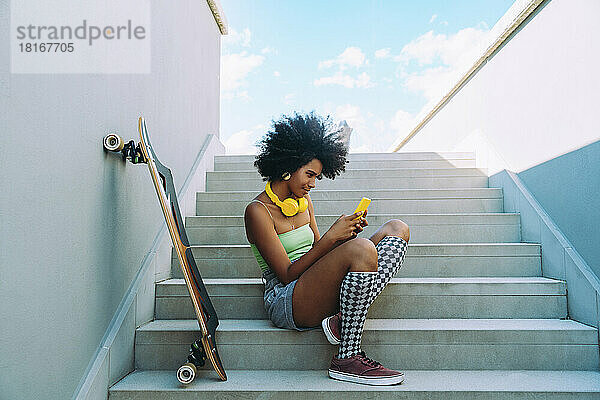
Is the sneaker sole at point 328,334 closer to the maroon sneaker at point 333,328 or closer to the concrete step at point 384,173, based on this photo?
the maroon sneaker at point 333,328

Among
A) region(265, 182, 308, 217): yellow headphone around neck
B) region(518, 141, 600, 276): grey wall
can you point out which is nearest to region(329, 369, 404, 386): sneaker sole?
region(265, 182, 308, 217): yellow headphone around neck

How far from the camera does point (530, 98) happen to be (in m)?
2.43

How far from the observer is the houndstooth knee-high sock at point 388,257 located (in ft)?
5.61

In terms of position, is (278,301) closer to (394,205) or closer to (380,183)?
(394,205)

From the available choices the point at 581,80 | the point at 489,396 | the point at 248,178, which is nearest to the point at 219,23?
the point at 248,178

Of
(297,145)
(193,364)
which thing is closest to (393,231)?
(297,145)

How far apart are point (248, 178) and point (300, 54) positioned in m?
10.3

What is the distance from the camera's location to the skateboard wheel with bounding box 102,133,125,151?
1.59 metres

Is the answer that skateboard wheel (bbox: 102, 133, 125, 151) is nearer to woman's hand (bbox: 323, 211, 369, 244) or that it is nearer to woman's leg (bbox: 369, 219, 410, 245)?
woman's hand (bbox: 323, 211, 369, 244)

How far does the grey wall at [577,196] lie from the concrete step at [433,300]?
0.19 metres

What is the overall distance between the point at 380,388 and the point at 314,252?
478mm

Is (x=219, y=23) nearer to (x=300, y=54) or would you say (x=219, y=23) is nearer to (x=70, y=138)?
(x=70, y=138)

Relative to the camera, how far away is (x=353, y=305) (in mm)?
1574

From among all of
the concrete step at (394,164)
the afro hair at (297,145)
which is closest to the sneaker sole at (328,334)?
the afro hair at (297,145)
